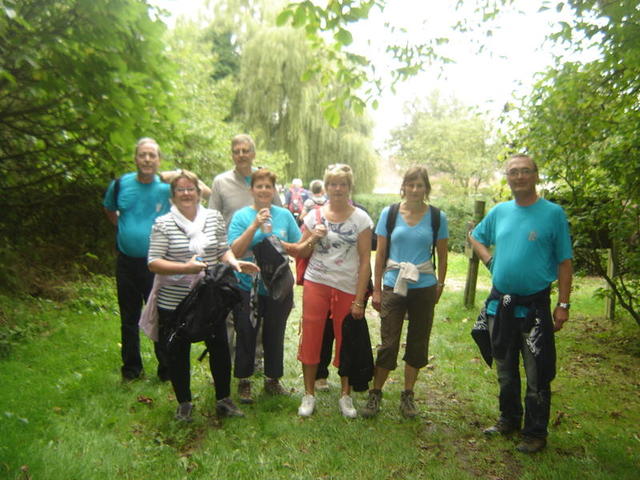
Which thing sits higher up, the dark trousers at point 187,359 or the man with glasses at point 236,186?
the man with glasses at point 236,186

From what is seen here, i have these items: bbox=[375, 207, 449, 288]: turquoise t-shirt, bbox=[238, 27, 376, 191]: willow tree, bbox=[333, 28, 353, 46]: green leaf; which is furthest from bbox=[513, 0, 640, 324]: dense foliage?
bbox=[238, 27, 376, 191]: willow tree

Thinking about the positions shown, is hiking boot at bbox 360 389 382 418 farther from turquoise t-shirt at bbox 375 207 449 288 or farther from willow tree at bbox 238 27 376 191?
willow tree at bbox 238 27 376 191

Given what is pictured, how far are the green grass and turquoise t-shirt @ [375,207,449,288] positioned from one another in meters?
1.10

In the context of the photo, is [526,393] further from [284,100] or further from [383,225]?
[284,100]

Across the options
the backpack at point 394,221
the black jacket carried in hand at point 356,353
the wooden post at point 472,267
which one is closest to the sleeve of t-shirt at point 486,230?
the backpack at point 394,221

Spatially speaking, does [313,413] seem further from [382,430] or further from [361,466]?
[361,466]

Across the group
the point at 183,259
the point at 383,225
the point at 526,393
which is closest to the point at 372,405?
the point at 526,393

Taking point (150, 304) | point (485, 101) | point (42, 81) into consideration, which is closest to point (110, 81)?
point (42, 81)

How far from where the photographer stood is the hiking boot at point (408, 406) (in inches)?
168

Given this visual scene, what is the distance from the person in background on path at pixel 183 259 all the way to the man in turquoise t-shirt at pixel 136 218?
1.76 ft

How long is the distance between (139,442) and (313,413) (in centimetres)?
131

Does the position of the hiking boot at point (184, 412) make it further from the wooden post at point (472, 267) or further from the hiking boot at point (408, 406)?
the wooden post at point (472, 267)

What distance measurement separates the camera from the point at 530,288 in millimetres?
3664

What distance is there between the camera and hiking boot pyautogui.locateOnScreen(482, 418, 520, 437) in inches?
155
